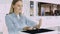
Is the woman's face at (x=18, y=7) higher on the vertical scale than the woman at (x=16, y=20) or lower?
higher

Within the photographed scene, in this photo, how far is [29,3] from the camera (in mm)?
755

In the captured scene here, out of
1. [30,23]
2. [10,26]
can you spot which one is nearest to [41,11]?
[30,23]

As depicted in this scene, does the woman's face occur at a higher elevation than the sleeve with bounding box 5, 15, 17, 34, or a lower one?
higher

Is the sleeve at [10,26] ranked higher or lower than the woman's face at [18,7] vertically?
lower

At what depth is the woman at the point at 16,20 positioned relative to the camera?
26.5 inches

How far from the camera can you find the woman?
672mm

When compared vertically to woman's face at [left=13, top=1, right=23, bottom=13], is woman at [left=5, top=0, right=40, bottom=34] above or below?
below

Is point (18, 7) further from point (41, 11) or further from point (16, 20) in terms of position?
point (41, 11)

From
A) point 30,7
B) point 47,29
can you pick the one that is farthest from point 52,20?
point 30,7

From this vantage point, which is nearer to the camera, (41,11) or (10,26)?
(10,26)

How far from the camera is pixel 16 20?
696 millimetres

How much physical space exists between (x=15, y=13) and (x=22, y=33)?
115 millimetres

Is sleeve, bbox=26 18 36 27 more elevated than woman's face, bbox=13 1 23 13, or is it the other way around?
woman's face, bbox=13 1 23 13

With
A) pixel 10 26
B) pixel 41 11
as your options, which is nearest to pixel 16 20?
pixel 10 26
